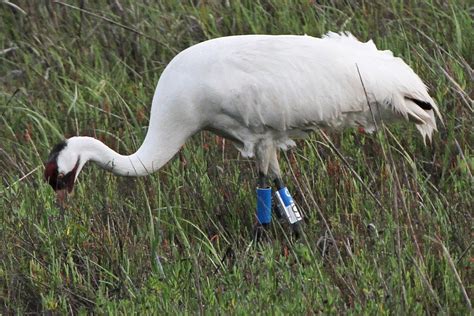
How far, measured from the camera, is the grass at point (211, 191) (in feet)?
14.9

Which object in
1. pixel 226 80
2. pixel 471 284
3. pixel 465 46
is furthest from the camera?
pixel 465 46

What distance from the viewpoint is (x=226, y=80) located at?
19.1 ft

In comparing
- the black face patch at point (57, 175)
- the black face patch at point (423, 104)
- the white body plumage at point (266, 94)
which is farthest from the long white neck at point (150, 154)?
the black face patch at point (423, 104)

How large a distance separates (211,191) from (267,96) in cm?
51

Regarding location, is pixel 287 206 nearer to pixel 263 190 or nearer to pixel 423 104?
pixel 263 190

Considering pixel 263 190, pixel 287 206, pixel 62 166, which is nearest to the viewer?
pixel 62 166

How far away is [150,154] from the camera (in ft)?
19.3

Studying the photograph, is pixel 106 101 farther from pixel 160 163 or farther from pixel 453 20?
pixel 453 20

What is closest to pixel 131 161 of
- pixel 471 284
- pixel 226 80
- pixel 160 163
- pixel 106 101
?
pixel 160 163

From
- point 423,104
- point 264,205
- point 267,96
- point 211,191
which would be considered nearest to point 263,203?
point 264,205

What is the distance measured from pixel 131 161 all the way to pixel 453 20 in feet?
6.91

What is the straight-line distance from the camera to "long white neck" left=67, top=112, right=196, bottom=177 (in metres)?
5.74

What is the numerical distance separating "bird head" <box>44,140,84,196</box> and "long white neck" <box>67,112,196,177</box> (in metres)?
0.10

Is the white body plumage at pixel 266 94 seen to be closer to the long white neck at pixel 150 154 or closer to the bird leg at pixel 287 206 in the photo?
the long white neck at pixel 150 154
